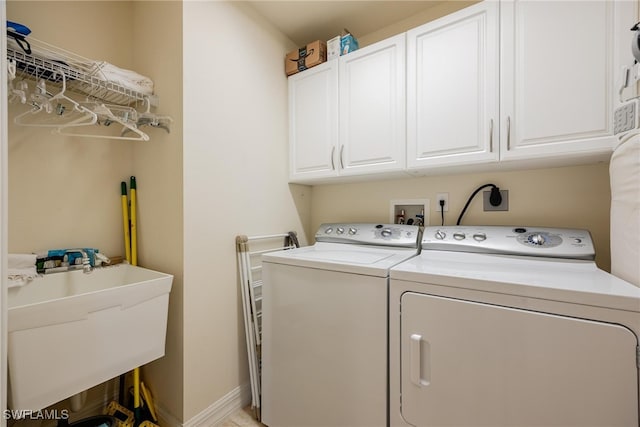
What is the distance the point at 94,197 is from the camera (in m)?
1.54

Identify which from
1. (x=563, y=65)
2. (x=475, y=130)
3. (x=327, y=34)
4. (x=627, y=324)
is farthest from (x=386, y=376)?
(x=327, y=34)

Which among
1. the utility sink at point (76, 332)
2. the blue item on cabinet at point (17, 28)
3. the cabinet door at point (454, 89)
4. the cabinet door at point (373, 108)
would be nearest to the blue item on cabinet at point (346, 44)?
the cabinet door at point (373, 108)

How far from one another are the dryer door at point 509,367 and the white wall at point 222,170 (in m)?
1.06

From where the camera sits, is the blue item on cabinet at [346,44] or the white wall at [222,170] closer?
the white wall at [222,170]

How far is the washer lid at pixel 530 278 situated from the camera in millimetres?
833

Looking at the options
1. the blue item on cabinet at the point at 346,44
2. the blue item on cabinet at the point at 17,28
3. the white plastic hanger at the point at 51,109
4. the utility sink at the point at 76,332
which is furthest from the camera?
the blue item on cabinet at the point at 346,44

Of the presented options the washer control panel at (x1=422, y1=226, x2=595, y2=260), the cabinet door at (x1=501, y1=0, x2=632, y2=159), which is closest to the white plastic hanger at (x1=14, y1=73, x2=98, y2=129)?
the washer control panel at (x1=422, y1=226, x2=595, y2=260)

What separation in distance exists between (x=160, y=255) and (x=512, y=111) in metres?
1.98

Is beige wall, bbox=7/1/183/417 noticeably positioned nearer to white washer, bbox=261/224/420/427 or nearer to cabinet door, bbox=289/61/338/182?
white washer, bbox=261/224/420/427

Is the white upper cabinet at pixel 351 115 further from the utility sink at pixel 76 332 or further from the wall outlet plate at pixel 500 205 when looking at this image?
the utility sink at pixel 76 332

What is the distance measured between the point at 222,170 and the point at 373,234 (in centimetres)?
104

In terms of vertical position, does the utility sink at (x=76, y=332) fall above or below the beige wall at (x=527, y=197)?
below

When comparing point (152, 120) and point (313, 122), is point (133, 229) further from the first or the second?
point (313, 122)

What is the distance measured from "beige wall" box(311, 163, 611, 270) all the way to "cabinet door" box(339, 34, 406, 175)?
35 cm
